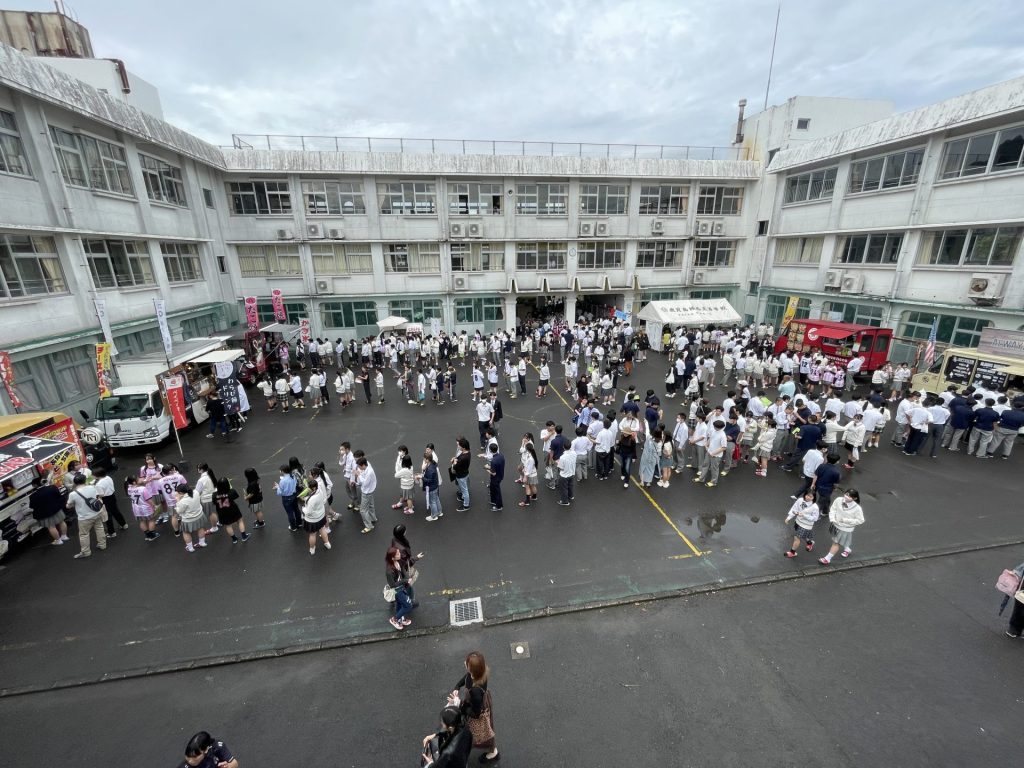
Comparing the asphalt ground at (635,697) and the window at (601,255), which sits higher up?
the window at (601,255)

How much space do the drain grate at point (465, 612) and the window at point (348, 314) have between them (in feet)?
77.9

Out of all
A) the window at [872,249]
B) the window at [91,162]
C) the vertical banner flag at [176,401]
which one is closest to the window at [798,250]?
the window at [872,249]

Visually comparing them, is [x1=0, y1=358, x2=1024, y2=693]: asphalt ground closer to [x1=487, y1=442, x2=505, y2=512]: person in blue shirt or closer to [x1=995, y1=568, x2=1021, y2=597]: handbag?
[x1=487, y1=442, x2=505, y2=512]: person in blue shirt

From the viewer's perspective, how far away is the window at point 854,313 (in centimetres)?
2227

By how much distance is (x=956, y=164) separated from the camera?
60.8 ft

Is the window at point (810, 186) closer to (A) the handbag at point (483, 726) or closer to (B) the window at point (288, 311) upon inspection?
(A) the handbag at point (483, 726)

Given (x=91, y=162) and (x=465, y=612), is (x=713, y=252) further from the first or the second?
(x=91, y=162)

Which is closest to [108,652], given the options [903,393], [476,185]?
[903,393]

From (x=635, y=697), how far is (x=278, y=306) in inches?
1003

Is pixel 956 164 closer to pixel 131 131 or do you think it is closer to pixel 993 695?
pixel 993 695

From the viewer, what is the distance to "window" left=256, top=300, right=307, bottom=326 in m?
26.6

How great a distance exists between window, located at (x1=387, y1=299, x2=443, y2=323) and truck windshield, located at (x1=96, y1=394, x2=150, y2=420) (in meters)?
16.1

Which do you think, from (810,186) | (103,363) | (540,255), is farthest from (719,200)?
(103,363)

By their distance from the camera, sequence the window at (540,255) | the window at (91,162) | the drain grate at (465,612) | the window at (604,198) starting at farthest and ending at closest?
1. the window at (540,255)
2. the window at (604,198)
3. the window at (91,162)
4. the drain grate at (465,612)
